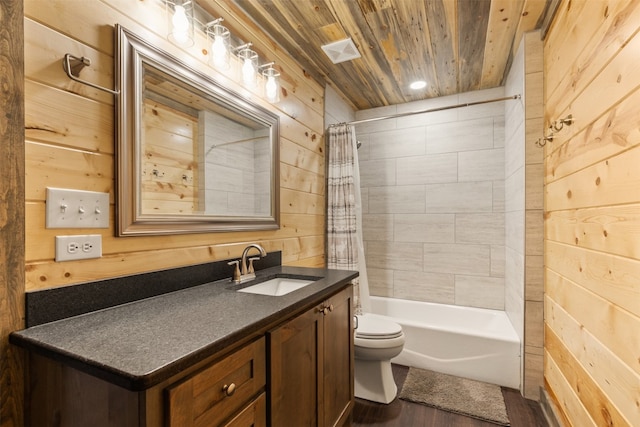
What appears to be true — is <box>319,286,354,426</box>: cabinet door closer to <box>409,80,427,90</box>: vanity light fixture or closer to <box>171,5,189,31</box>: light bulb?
<box>171,5,189,31</box>: light bulb

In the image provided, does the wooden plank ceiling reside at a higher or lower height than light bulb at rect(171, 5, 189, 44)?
higher

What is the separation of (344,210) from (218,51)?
1.55 metres

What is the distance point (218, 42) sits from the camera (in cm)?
162

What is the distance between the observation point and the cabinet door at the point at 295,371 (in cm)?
110


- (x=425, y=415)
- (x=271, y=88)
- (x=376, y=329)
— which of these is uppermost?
(x=271, y=88)

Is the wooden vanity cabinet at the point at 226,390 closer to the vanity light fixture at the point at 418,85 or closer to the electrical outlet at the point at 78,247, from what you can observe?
the electrical outlet at the point at 78,247

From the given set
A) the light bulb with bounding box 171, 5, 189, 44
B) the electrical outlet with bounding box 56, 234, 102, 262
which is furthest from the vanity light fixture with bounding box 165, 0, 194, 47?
the electrical outlet with bounding box 56, 234, 102, 262

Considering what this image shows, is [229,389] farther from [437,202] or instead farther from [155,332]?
[437,202]

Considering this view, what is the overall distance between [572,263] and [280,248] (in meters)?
1.64

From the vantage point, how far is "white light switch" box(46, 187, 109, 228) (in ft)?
3.36

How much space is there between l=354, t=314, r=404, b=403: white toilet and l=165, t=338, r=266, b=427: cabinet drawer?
1230mm

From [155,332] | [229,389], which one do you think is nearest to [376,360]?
[229,389]

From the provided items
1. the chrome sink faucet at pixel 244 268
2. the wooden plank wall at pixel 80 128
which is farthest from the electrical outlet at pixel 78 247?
the chrome sink faucet at pixel 244 268

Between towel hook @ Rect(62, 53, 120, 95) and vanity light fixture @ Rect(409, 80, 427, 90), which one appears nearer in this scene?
towel hook @ Rect(62, 53, 120, 95)
